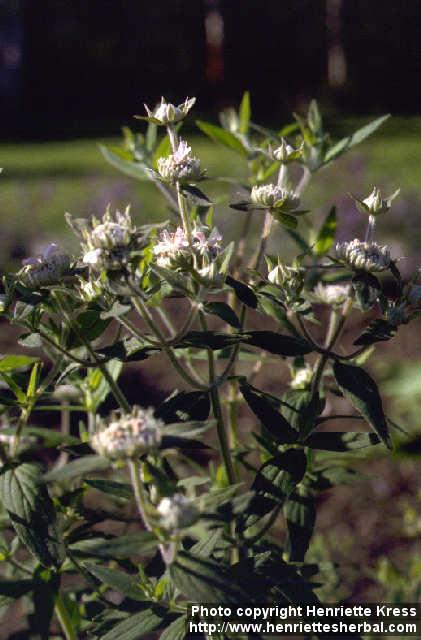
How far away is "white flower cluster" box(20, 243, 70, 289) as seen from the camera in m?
0.96

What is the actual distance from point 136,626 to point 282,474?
260 millimetres

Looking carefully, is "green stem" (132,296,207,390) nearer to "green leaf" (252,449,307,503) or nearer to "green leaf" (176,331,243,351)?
"green leaf" (176,331,243,351)

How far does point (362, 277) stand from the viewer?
103cm

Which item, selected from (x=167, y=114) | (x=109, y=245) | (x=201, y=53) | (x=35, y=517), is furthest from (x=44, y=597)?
(x=201, y=53)

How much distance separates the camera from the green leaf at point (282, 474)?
1.03m

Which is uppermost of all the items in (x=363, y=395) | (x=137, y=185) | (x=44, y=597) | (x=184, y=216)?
(x=184, y=216)

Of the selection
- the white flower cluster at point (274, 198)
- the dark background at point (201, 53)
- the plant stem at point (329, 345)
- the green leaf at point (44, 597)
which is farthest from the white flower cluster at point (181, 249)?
the dark background at point (201, 53)

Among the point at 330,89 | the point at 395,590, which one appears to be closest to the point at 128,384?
the point at 395,590

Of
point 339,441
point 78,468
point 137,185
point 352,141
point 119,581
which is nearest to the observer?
point 78,468

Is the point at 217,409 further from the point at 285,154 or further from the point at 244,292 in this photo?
the point at 285,154

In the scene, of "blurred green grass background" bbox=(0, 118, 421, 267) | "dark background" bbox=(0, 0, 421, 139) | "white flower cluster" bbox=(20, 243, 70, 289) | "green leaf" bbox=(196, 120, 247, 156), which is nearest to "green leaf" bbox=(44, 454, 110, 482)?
"white flower cluster" bbox=(20, 243, 70, 289)

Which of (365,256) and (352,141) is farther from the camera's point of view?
(352,141)

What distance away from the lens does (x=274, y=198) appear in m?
1.08

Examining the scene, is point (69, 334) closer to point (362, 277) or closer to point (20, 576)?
point (362, 277)
